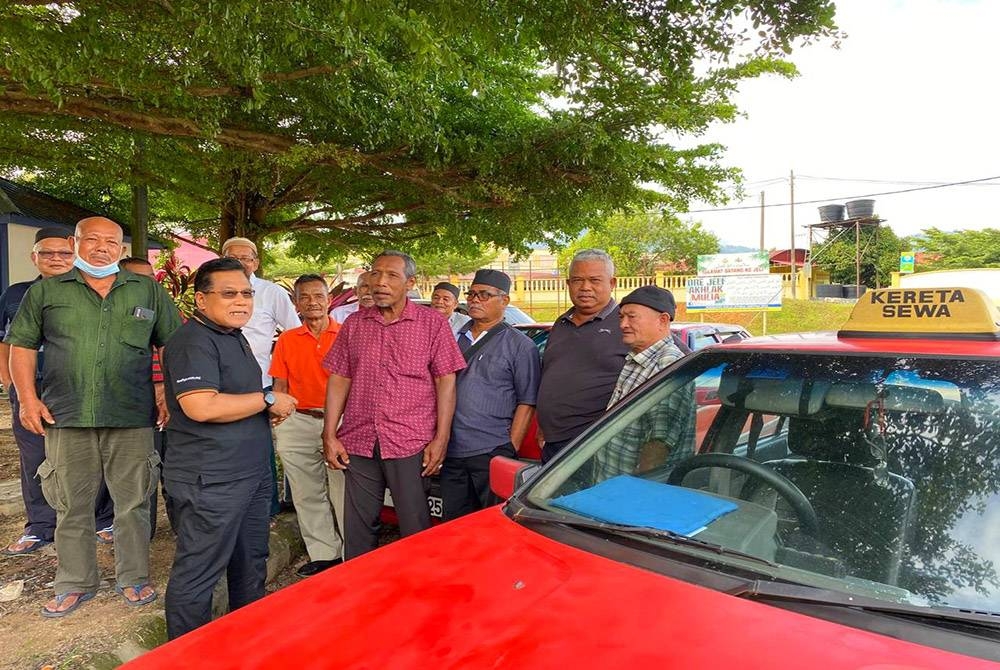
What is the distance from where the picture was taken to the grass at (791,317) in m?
24.2

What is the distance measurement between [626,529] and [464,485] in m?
1.94

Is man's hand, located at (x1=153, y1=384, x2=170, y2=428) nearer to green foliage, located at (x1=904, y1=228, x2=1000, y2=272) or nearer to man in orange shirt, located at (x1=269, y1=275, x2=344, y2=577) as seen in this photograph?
man in orange shirt, located at (x1=269, y1=275, x2=344, y2=577)

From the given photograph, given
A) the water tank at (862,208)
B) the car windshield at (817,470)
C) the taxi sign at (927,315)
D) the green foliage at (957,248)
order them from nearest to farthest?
the car windshield at (817,470)
the taxi sign at (927,315)
the green foliage at (957,248)
the water tank at (862,208)

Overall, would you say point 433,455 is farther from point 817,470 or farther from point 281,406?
point 817,470

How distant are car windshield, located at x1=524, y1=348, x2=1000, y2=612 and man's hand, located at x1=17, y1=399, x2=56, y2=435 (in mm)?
2463

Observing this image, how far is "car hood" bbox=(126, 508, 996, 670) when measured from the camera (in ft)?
4.19

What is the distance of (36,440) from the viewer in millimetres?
3971

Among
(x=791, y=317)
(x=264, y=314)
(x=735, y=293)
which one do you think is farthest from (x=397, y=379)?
(x=791, y=317)

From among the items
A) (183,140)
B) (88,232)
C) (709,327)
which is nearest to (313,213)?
(183,140)

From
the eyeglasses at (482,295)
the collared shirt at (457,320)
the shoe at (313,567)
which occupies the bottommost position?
the shoe at (313,567)

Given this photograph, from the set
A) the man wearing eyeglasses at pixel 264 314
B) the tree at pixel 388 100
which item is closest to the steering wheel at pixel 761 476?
the tree at pixel 388 100

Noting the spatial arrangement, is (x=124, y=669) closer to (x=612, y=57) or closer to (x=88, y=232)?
(x=88, y=232)

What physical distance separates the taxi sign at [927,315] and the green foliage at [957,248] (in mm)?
37425

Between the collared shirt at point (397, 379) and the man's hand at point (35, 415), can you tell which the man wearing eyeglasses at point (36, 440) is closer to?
the man's hand at point (35, 415)
